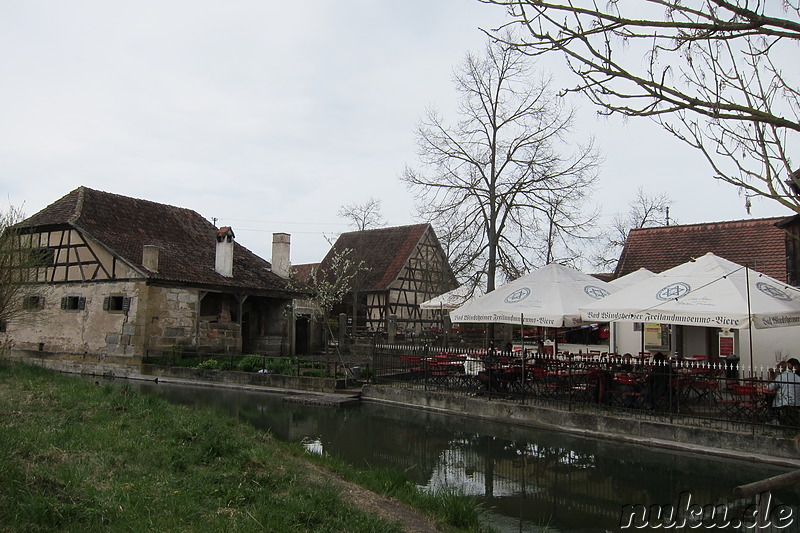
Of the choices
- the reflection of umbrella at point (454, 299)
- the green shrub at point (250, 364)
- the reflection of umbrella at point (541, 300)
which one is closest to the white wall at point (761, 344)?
the reflection of umbrella at point (541, 300)

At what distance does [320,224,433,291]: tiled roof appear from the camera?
3534 cm

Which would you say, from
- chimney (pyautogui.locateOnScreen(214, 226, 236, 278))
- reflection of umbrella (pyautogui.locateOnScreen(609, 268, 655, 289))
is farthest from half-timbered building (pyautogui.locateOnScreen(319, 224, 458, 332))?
reflection of umbrella (pyautogui.locateOnScreen(609, 268, 655, 289))

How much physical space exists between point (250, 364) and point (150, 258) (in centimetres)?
628

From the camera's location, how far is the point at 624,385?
12625mm

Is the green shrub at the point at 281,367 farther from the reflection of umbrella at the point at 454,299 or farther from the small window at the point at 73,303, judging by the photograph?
the small window at the point at 73,303

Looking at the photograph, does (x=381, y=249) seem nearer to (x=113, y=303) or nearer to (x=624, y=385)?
(x=113, y=303)

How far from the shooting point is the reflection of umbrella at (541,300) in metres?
13.4

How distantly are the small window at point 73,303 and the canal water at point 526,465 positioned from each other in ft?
42.7

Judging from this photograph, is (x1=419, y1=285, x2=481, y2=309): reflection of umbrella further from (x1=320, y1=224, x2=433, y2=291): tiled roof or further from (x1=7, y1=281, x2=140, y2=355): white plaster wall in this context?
(x1=320, y1=224, x2=433, y2=291): tiled roof

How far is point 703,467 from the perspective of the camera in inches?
383

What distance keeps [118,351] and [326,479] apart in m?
18.6

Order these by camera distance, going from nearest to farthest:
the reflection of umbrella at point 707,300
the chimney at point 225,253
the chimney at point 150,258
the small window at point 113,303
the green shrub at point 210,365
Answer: the reflection of umbrella at point 707,300
the green shrub at point 210,365
the chimney at point 150,258
the small window at point 113,303
the chimney at point 225,253

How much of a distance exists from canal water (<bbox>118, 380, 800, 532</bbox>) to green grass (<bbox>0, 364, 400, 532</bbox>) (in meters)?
2.09

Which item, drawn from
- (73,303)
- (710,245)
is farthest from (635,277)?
(73,303)
